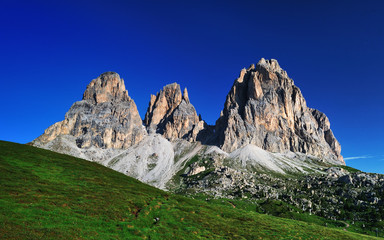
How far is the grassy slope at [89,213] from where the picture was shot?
3438 cm

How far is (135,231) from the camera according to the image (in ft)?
127

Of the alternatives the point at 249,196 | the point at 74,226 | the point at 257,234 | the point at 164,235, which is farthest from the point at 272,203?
the point at 74,226

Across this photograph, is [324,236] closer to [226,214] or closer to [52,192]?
[226,214]

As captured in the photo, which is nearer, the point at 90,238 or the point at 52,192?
the point at 90,238

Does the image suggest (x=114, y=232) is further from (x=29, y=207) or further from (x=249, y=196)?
(x=249, y=196)

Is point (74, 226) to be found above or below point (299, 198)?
below

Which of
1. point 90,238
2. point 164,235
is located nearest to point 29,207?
point 90,238

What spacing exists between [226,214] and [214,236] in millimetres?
20289

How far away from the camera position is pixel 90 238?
3288cm

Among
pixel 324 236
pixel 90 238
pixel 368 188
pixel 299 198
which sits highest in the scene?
pixel 368 188

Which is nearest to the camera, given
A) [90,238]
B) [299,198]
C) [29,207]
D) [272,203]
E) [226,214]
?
[90,238]

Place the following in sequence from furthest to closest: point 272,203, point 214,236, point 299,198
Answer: point 299,198, point 272,203, point 214,236

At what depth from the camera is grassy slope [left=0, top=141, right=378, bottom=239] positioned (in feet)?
113

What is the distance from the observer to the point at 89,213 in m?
Result: 41.6
